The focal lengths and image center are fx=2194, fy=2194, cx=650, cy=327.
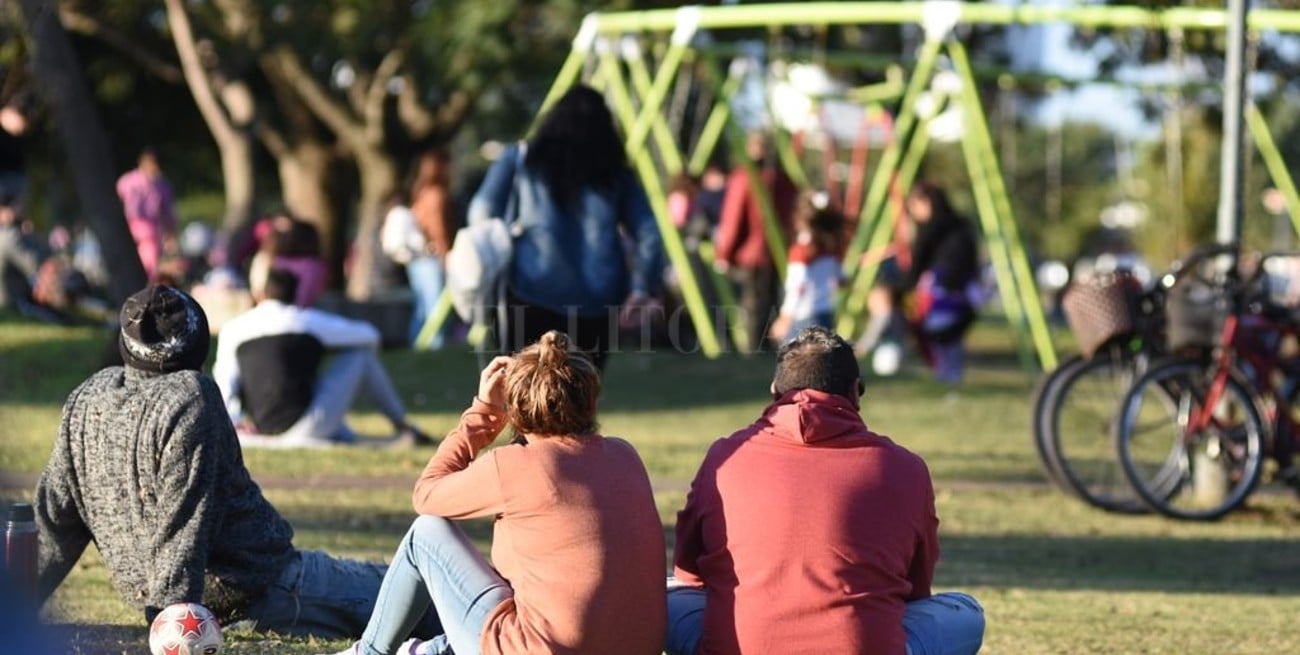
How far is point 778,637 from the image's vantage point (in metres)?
5.22

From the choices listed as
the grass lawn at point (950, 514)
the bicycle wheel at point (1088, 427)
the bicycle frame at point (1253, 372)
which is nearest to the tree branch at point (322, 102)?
the grass lawn at point (950, 514)

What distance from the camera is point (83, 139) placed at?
1174cm

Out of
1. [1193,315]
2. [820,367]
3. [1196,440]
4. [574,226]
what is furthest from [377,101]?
[820,367]

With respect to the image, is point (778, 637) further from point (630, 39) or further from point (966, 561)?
point (630, 39)

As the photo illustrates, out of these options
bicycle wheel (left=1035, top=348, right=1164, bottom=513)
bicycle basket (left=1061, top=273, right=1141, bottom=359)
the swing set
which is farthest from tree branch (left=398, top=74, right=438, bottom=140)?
bicycle basket (left=1061, top=273, right=1141, bottom=359)

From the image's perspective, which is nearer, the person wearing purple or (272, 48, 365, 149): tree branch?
the person wearing purple

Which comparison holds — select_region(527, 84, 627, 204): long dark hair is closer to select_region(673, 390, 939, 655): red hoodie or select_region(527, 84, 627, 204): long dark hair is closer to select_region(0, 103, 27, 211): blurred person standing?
select_region(673, 390, 939, 655): red hoodie

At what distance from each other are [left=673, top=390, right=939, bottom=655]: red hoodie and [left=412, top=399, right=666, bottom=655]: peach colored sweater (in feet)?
0.57

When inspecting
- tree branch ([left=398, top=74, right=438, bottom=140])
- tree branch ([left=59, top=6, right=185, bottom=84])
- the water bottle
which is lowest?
the water bottle

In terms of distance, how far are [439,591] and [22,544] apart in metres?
1.07

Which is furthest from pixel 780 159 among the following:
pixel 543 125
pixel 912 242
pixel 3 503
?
pixel 3 503

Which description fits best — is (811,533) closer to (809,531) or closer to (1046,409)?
(809,531)

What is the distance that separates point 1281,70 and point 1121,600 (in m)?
11.4

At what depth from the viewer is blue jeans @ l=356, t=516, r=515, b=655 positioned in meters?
5.44
